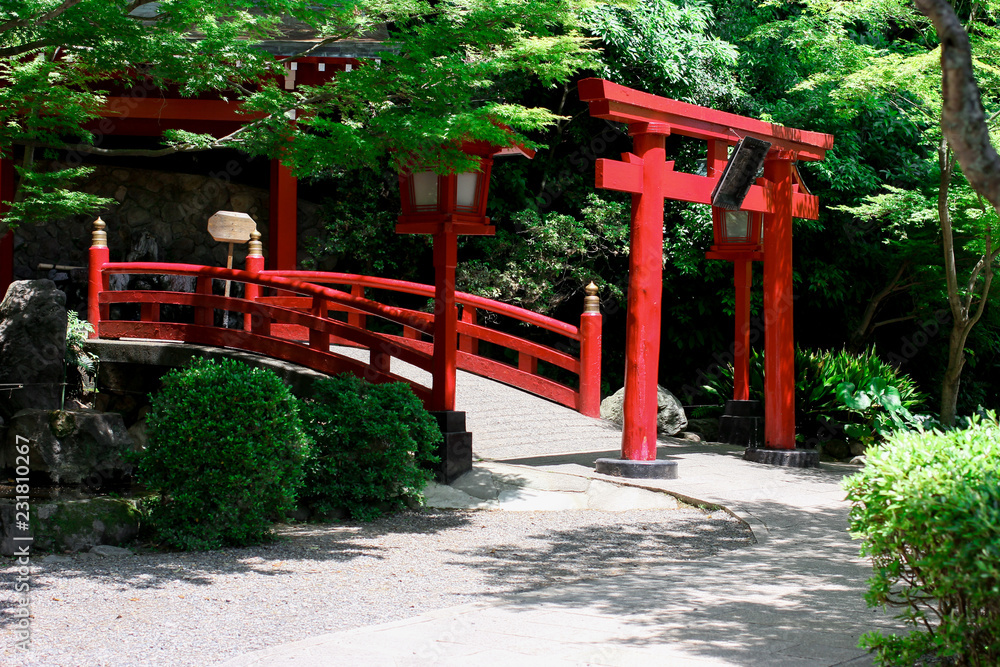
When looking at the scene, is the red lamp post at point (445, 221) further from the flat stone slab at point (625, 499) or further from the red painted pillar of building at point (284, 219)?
the red painted pillar of building at point (284, 219)

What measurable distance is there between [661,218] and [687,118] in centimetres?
98

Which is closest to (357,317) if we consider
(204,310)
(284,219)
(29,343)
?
(204,310)

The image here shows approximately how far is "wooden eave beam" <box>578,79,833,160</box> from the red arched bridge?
2338 mm

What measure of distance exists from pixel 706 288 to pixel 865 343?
280cm

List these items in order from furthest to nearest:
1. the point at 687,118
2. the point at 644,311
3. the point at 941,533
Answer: the point at 687,118, the point at 644,311, the point at 941,533

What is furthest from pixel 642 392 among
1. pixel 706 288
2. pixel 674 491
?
pixel 706 288

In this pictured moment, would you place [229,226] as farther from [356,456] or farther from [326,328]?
[356,456]

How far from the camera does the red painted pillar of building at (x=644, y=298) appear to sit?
27.3 feet

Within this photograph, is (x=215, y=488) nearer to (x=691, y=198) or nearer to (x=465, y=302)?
(x=691, y=198)

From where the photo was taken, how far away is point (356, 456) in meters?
7.09

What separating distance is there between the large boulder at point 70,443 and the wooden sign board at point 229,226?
5921 mm

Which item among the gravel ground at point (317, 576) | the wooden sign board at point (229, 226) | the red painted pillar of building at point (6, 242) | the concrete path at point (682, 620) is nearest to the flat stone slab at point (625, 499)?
the gravel ground at point (317, 576)

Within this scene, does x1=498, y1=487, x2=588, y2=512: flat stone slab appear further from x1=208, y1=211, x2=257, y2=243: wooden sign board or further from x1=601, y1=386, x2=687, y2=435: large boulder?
x1=208, y1=211, x2=257, y2=243: wooden sign board

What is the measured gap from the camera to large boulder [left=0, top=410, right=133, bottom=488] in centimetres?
760
